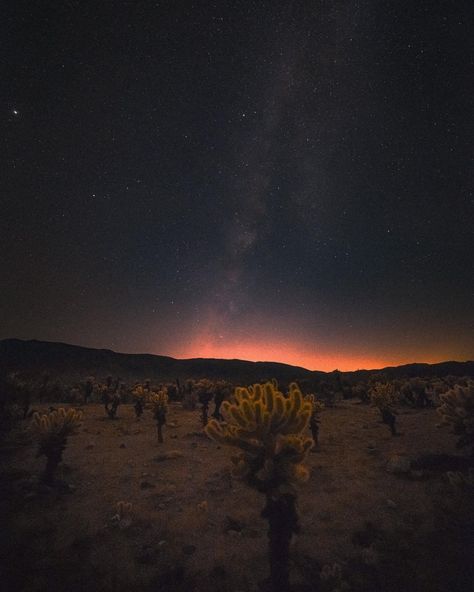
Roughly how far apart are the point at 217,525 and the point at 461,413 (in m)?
6.62

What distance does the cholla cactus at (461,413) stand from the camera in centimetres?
730

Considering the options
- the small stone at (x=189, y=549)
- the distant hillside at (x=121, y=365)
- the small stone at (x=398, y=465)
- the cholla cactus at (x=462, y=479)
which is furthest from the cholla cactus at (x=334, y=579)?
the distant hillside at (x=121, y=365)

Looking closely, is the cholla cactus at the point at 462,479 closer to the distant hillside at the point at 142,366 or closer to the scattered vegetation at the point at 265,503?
the scattered vegetation at the point at 265,503

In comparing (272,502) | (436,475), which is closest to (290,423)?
(272,502)

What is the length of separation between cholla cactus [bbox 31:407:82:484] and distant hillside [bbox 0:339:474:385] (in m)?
47.7

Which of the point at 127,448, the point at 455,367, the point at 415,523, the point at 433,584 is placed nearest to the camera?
the point at 433,584

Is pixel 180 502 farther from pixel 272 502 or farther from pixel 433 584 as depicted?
pixel 433 584

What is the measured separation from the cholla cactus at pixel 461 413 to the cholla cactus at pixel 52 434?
10884 mm

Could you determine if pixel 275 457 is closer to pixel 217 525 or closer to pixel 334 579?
pixel 334 579

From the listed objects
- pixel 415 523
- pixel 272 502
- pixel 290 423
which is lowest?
pixel 415 523

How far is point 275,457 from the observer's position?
4.64 metres

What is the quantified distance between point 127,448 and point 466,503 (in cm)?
1136

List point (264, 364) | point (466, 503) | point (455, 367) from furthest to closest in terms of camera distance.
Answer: point (264, 364)
point (455, 367)
point (466, 503)

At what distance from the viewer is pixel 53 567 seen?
5.22 meters
